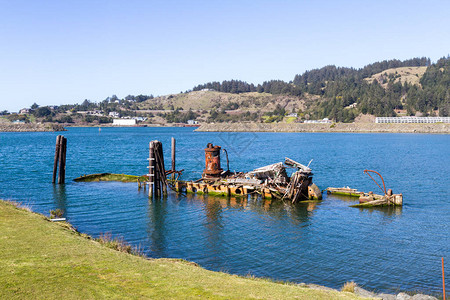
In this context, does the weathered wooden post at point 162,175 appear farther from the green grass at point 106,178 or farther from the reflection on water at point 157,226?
the green grass at point 106,178

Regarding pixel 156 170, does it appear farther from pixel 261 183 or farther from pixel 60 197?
pixel 261 183

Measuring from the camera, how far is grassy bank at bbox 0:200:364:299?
407 inches

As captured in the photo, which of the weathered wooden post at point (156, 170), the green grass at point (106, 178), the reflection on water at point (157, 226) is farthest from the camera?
the green grass at point (106, 178)

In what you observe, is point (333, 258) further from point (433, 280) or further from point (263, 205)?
point (263, 205)

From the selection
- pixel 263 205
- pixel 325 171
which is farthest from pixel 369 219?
pixel 325 171

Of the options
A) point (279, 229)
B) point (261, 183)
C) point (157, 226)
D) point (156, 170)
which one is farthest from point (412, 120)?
point (157, 226)

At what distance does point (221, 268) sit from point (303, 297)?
6887 mm

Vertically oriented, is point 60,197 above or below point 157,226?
above

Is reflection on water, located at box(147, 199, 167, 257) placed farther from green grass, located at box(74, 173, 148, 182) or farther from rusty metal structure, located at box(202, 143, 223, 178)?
green grass, located at box(74, 173, 148, 182)

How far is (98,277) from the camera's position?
11.4 metres

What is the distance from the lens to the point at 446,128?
166 meters

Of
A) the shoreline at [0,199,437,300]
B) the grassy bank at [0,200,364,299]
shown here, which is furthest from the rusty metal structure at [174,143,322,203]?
the grassy bank at [0,200,364,299]

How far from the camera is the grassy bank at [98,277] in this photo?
10.3 meters

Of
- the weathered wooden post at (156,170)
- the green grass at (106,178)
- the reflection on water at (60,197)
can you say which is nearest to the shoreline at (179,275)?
the reflection on water at (60,197)
